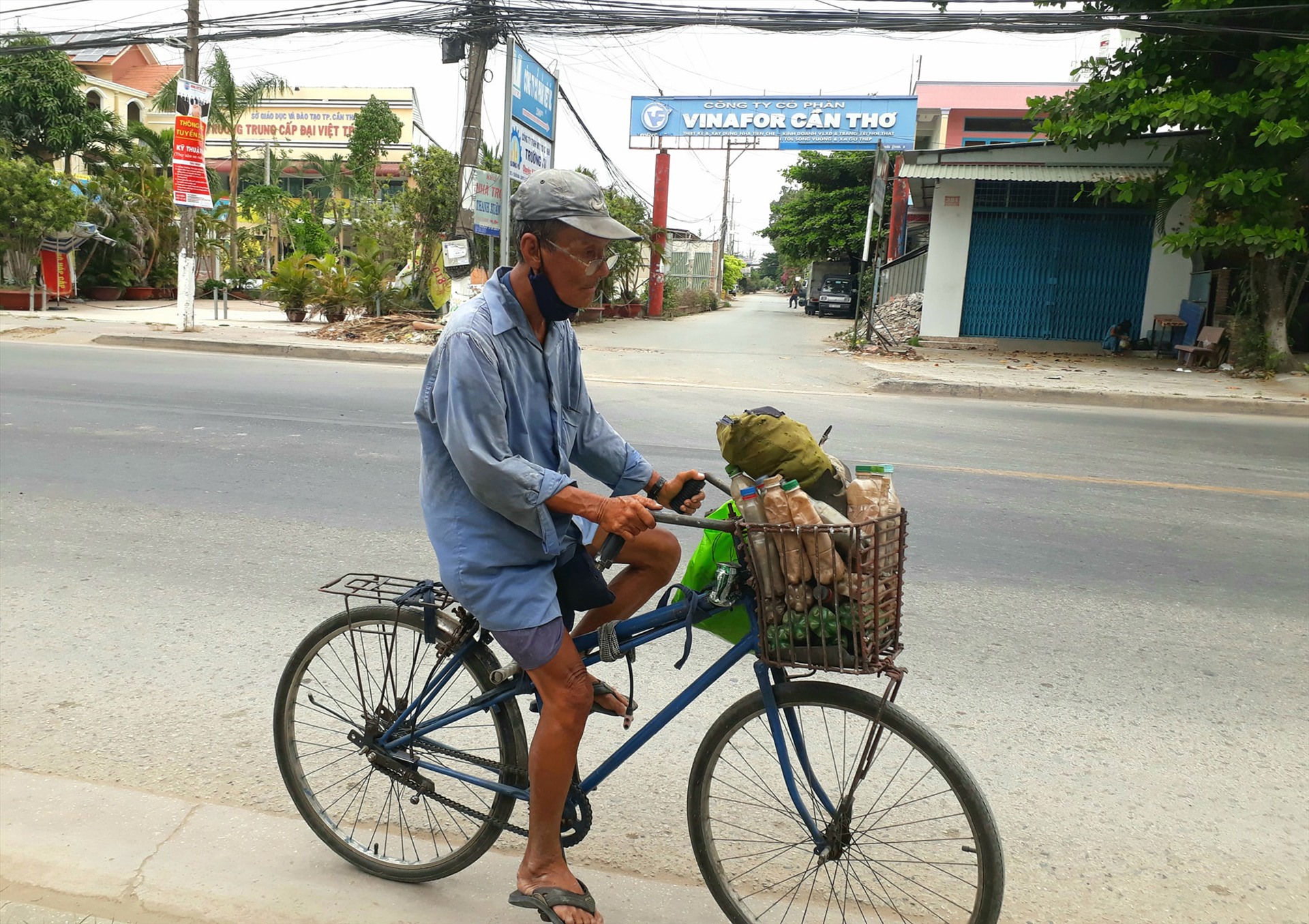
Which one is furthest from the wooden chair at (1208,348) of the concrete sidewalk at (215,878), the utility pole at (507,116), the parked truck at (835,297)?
the parked truck at (835,297)

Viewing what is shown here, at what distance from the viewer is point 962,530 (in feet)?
19.3

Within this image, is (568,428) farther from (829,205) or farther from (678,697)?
(829,205)

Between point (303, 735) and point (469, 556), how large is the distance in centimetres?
98

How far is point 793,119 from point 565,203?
28.4 metres

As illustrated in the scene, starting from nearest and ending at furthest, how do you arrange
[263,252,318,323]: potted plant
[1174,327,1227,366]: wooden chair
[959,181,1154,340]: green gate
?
[1174,327,1227,366]: wooden chair
[959,181,1154,340]: green gate
[263,252,318,323]: potted plant

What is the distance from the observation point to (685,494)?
95.3 inches

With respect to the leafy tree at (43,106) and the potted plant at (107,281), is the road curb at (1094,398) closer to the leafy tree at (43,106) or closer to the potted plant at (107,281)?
the potted plant at (107,281)

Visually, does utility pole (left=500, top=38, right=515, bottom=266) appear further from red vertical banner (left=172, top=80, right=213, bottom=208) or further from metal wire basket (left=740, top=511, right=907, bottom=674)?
metal wire basket (left=740, top=511, right=907, bottom=674)

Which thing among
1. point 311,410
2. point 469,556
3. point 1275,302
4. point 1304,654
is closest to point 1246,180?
point 1275,302

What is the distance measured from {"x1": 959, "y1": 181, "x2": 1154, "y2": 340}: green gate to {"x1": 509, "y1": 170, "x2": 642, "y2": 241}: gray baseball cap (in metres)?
17.8

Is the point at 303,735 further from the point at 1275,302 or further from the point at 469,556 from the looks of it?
the point at 1275,302

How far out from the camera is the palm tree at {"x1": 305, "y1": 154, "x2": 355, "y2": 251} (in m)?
32.0

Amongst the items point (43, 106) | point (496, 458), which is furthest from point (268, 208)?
point (496, 458)

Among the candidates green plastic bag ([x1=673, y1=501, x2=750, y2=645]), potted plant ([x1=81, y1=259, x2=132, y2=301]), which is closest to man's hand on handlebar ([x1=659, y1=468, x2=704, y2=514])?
green plastic bag ([x1=673, y1=501, x2=750, y2=645])
